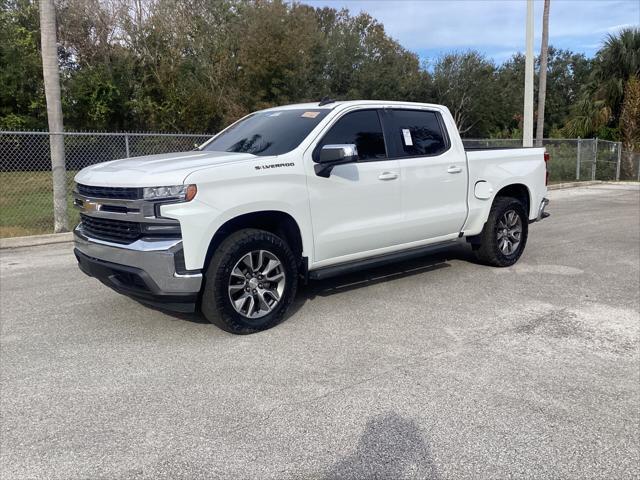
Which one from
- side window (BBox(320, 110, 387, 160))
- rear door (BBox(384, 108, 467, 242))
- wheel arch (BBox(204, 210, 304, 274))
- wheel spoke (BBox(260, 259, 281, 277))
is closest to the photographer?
wheel arch (BBox(204, 210, 304, 274))

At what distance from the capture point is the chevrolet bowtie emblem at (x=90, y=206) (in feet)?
15.6

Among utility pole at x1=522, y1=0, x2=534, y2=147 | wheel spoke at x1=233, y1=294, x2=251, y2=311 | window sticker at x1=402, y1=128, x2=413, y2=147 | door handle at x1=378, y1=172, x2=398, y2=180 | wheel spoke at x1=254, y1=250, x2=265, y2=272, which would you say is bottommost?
wheel spoke at x1=233, y1=294, x2=251, y2=311

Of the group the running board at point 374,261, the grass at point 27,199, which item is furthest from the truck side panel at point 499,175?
the grass at point 27,199

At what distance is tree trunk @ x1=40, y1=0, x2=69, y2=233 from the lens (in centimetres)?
1022

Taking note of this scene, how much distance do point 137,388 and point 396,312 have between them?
258cm

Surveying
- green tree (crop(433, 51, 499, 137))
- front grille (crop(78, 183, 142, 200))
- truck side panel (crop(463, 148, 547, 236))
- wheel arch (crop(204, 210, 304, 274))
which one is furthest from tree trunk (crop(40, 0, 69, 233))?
green tree (crop(433, 51, 499, 137))

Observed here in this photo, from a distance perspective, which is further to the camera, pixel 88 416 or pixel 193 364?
pixel 193 364

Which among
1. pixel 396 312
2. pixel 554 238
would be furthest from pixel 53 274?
pixel 554 238

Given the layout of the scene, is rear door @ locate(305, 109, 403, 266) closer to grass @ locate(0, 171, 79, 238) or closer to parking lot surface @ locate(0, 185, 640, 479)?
parking lot surface @ locate(0, 185, 640, 479)

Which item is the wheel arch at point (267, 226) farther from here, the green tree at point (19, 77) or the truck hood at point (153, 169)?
the green tree at point (19, 77)

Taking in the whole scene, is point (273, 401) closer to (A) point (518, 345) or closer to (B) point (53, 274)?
(A) point (518, 345)

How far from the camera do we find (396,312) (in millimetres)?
5488

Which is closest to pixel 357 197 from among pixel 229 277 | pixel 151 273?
pixel 229 277

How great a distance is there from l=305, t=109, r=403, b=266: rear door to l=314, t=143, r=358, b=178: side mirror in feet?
0.23
